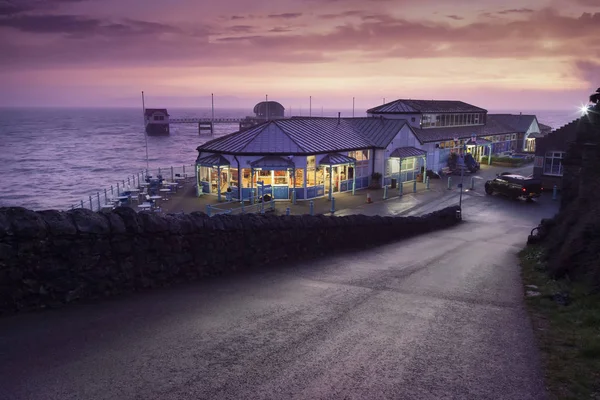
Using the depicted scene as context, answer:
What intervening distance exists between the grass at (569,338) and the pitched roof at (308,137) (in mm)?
24726

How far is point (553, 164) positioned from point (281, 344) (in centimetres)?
4130

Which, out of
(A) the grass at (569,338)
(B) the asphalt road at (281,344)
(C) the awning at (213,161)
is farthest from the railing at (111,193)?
(A) the grass at (569,338)

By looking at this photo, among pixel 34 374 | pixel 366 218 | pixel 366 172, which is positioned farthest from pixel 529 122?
pixel 34 374

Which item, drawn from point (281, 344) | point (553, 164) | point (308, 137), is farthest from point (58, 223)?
point (553, 164)

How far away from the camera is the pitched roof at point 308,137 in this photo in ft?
114

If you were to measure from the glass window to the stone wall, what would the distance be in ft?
117

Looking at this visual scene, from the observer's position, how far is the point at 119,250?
9.26 m

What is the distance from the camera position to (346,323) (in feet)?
29.3

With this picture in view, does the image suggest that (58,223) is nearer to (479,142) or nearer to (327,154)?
(327,154)

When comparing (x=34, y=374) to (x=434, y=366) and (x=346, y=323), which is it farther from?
(x=434, y=366)

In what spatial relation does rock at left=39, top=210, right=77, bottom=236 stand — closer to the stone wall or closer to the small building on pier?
the stone wall

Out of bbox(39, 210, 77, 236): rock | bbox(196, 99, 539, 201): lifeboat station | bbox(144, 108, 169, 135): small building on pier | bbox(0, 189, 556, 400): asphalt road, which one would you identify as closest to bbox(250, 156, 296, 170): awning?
bbox(196, 99, 539, 201): lifeboat station

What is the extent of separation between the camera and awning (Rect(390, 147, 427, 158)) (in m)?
42.0

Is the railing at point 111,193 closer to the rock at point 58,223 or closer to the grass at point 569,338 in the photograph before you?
the rock at point 58,223
